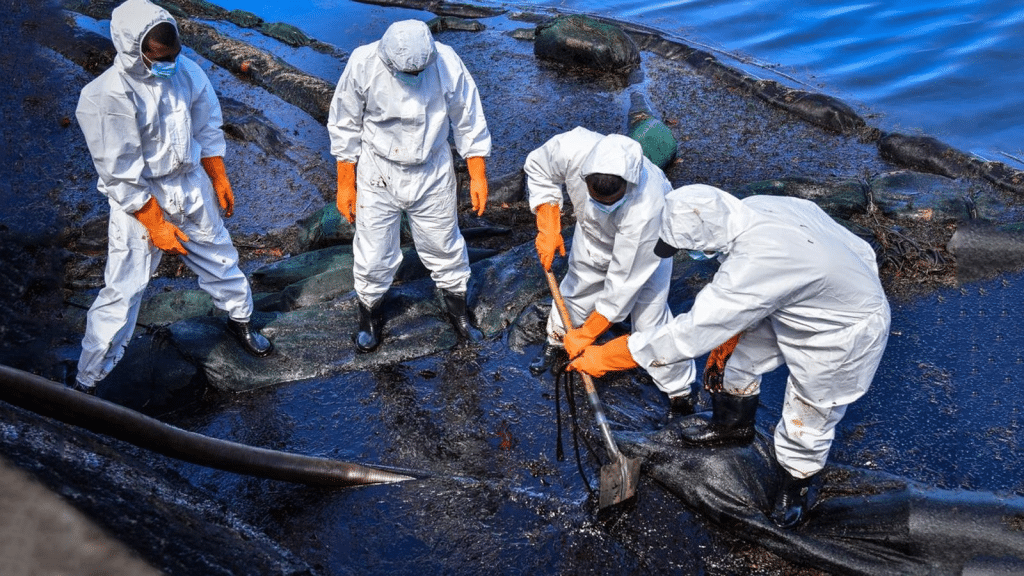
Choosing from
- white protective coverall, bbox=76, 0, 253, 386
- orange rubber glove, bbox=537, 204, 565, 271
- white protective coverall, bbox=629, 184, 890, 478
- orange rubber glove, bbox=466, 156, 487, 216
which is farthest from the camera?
orange rubber glove, bbox=466, 156, 487, 216

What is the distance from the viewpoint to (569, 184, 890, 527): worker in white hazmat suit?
2.68 m

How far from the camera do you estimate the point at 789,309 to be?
9.16 ft

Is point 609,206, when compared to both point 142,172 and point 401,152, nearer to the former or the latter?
point 401,152

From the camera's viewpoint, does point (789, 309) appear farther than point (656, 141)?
No

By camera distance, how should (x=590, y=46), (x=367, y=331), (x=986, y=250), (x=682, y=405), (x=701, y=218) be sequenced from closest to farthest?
1. (x=701, y=218)
2. (x=682, y=405)
3. (x=367, y=331)
4. (x=986, y=250)
5. (x=590, y=46)

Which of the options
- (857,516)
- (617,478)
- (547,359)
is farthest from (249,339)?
(857,516)

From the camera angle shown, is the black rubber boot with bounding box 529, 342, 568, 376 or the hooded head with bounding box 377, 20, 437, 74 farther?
the black rubber boot with bounding box 529, 342, 568, 376

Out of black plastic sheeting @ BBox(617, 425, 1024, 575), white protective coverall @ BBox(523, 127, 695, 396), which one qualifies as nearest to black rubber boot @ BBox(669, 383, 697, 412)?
white protective coverall @ BBox(523, 127, 695, 396)

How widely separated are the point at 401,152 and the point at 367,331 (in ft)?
3.27

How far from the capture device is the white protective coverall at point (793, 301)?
2678 millimetres

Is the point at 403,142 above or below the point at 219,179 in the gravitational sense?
above

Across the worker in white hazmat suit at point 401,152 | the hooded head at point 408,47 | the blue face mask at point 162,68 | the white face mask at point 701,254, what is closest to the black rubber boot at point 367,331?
the worker in white hazmat suit at point 401,152

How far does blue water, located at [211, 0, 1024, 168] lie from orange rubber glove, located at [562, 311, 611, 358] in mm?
4591

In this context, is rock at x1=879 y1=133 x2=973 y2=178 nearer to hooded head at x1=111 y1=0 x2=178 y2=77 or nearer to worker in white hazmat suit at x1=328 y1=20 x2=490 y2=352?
worker in white hazmat suit at x1=328 y1=20 x2=490 y2=352
